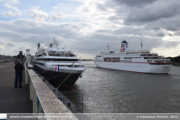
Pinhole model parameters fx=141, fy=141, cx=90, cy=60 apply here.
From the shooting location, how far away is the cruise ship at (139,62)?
136 feet

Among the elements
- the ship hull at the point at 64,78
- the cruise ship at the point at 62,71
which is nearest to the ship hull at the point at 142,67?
the cruise ship at the point at 62,71

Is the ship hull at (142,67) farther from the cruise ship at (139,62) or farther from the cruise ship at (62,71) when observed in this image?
the cruise ship at (62,71)

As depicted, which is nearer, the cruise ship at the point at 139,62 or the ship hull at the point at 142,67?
the ship hull at the point at 142,67

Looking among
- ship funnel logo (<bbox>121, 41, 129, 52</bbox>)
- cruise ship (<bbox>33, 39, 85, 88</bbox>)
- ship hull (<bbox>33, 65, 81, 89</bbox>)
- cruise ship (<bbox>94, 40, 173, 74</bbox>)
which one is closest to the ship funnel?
ship funnel logo (<bbox>121, 41, 129, 52</bbox>)

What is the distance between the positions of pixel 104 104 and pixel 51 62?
10.0m

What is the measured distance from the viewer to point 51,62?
19703 mm

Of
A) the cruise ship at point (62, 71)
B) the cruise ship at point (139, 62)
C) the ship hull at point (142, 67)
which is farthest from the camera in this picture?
the cruise ship at point (139, 62)

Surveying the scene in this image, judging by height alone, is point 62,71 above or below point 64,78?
above

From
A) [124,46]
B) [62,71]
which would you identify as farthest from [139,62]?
[62,71]

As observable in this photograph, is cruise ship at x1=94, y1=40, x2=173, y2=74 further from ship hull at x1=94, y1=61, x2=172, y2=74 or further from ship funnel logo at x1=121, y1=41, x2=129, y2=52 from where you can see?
ship funnel logo at x1=121, y1=41, x2=129, y2=52

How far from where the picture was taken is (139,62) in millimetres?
46281

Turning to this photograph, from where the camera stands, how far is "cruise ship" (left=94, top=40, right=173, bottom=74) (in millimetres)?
41594

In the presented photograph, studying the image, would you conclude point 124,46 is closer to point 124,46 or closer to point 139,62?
point 124,46

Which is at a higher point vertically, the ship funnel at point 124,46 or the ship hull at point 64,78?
the ship funnel at point 124,46
